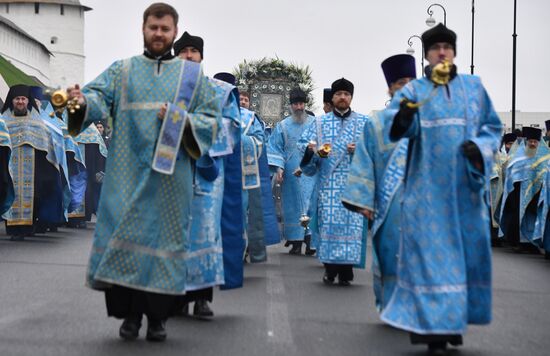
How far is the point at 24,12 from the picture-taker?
315ft

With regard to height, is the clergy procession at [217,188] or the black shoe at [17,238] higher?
the clergy procession at [217,188]

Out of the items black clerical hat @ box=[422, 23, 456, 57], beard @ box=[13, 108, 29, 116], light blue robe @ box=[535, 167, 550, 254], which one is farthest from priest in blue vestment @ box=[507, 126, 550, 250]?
black clerical hat @ box=[422, 23, 456, 57]

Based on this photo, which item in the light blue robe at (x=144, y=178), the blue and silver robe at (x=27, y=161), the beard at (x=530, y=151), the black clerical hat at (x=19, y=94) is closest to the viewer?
the light blue robe at (x=144, y=178)

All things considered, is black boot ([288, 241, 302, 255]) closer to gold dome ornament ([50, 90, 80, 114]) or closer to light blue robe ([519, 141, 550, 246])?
light blue robe ([519, 141, 550, 246])

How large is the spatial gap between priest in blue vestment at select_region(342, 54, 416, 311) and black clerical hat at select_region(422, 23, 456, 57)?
2.01 ft

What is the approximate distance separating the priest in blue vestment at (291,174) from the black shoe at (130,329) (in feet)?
25.7

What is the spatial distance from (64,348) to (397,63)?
3.17 metres

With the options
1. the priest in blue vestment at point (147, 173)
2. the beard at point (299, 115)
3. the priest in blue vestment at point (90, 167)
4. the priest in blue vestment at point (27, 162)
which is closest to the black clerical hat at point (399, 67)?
the priest in blue vestment at point (147, 173)

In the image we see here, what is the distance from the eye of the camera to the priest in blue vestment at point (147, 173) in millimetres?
6480

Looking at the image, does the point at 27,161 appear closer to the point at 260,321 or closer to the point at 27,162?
the point at 27,162

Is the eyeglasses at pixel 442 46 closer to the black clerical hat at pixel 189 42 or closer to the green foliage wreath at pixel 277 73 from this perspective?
the black clerical hat at pixel 189 42

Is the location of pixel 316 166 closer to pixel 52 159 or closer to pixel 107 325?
pixel 107 325

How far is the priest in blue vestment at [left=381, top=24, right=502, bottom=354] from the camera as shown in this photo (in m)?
6.22

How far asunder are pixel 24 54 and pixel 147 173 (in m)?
73.8
